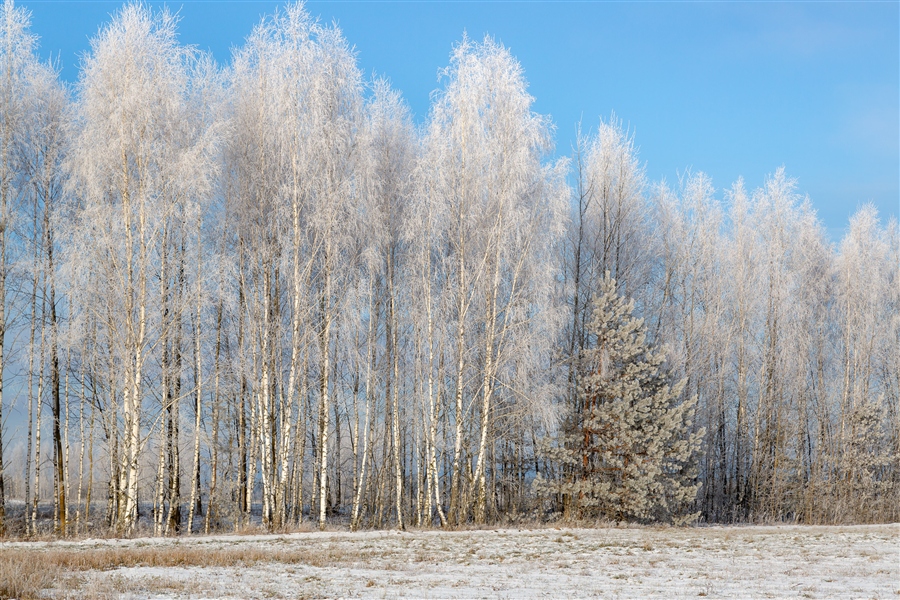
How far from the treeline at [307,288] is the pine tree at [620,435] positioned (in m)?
0.11

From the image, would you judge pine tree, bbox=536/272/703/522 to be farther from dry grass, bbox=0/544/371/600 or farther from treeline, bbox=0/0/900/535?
dry grass, bbox=0/544/371/600

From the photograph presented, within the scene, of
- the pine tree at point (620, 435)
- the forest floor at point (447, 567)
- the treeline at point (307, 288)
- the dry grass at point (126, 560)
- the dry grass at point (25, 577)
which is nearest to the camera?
the dry grass at point (25, 577)

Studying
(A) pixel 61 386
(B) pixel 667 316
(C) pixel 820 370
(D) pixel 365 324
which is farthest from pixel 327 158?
(C) pixel 820 370

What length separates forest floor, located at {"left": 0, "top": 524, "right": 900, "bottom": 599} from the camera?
8555 mm

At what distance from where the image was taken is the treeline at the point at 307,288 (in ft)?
54.2

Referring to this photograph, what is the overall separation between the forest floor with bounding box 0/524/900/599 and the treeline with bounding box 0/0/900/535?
11.5 ft

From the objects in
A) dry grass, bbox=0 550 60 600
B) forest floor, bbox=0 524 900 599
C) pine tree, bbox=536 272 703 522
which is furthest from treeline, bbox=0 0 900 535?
dry grass, bbox=0 550 60 600

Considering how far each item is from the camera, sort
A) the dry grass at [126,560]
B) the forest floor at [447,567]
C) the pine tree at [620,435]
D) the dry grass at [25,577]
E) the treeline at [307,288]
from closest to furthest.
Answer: the dry grass at [25,577] < the dry grass at [126,560] < the forest floor at [447,567] < the treeline at [307,288] < the pine tree at [620,435]

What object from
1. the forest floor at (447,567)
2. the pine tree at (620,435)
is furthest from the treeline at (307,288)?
the forest floor at (447,567)

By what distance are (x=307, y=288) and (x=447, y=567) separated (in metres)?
9.65

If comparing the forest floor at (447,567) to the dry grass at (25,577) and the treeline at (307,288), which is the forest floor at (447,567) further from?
the treeline at (307,288)

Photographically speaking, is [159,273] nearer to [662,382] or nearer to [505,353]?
[505,353]

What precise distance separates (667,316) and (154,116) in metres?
20.1

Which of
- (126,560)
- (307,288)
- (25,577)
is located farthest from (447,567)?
(307,288)
